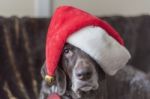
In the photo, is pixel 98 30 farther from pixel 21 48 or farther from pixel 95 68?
pixel 21 48

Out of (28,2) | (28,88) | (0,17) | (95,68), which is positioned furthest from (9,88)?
(95,68)

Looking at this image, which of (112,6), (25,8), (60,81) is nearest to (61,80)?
(60,81)

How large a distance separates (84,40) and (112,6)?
92cm

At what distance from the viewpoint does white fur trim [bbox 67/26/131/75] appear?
4.54 ft

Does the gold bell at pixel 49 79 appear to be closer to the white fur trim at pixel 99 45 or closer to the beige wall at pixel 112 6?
the white fur trim at pixel 99 45

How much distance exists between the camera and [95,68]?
1433mm

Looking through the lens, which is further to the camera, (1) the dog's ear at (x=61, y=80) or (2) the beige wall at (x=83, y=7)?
(2) the beige wall at (x=83, y=7)

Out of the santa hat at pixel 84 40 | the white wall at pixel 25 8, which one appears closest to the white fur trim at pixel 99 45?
the santa hat at pixel 84 40

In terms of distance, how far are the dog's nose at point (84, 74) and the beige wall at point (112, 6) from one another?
886 mm

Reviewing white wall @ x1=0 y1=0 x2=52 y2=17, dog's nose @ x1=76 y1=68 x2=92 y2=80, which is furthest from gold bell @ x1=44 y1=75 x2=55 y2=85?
white wall @ x1=0 y1=0 x2=52 y2=17

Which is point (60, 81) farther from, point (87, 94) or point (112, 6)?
point (112, 6)

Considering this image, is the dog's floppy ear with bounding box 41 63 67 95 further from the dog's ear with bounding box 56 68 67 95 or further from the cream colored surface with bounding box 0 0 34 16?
the cream colored surface with bounding box 0 0 34 16

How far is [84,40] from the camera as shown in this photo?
54.6 inches

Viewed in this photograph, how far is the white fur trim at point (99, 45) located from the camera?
1.38m
